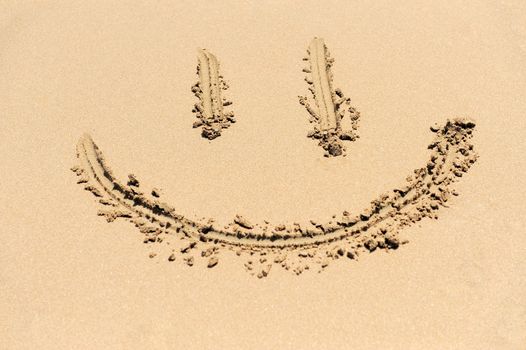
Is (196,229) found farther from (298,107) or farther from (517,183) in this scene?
(517,183)

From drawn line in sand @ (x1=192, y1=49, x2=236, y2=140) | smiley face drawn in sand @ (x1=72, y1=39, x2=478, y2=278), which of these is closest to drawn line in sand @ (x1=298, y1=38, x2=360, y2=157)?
smiley face drawn in sand @ (x1=72, y1=39, x2=478, y2=278)

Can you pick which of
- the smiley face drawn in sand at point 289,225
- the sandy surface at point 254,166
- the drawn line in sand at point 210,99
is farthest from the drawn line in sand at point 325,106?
the drawn line in sand at point 210,99

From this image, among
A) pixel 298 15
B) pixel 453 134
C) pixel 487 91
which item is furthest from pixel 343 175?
pixel 298 15

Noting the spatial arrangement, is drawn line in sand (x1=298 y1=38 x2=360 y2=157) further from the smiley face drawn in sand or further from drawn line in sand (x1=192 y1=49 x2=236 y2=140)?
drawn line in sand (x1=192 y1=49 x2=236 y2=140)

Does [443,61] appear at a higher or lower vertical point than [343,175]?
higher

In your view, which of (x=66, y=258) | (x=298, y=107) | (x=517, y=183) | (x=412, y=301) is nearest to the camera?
(x=412, y=301)

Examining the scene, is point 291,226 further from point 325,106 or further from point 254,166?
point 325,106

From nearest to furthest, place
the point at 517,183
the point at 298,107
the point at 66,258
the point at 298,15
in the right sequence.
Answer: the point at 66,258, the point at 517,183, the point at 298,107, the point at 298,15

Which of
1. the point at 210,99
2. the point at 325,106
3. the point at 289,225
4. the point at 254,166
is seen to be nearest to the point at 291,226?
the point at 289,225
